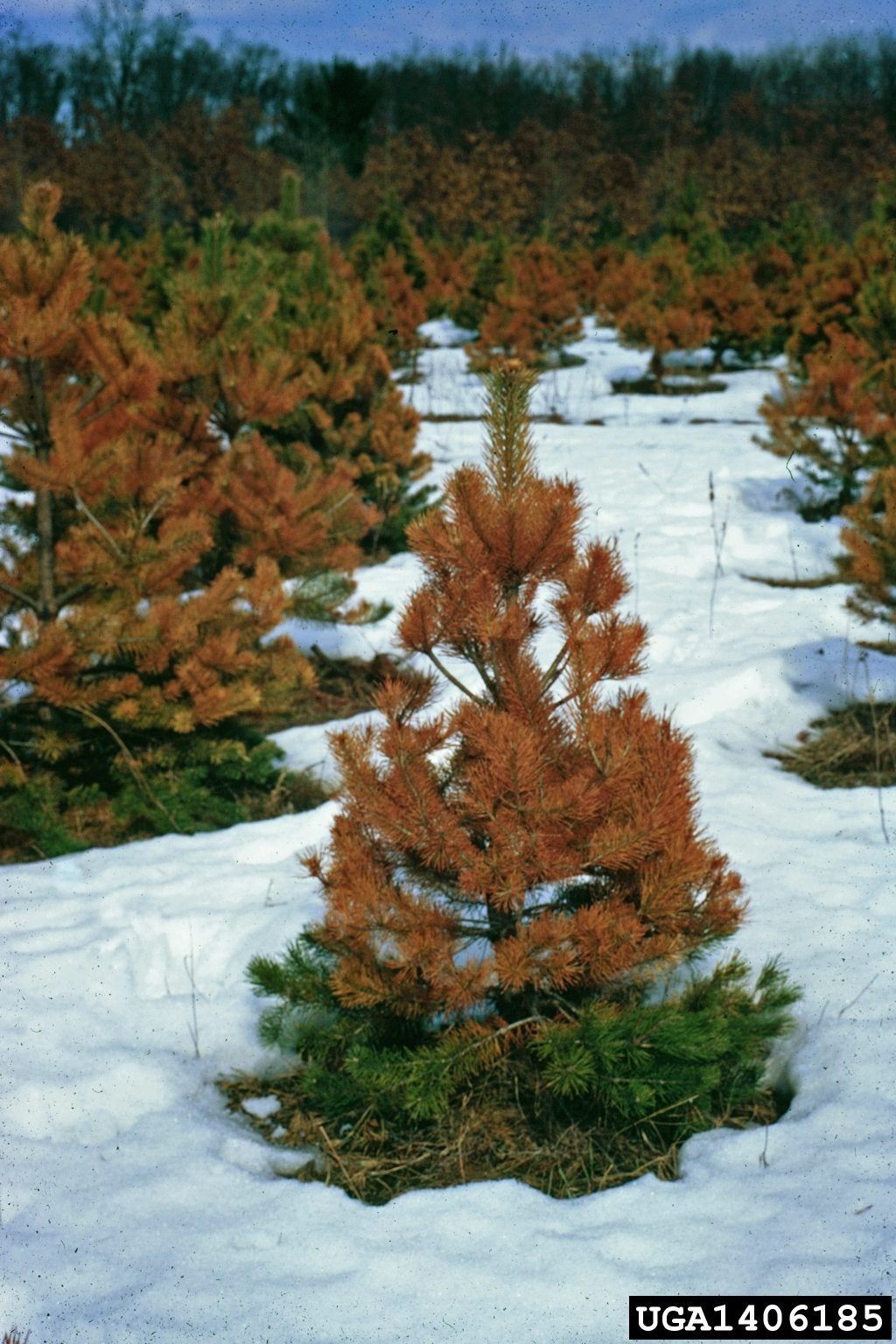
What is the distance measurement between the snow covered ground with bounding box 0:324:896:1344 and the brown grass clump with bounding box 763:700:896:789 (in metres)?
0.09

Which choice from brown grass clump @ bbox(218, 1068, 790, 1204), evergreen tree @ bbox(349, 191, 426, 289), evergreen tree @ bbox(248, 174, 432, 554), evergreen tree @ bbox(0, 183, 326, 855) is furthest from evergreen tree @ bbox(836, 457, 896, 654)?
evergreen tree @ bbox(349, 191, 426, 289)

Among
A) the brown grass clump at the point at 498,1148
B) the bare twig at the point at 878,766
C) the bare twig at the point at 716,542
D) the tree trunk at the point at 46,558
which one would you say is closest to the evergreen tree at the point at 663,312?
the bare twig at the point at 716,542

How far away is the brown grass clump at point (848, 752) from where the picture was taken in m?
4.50

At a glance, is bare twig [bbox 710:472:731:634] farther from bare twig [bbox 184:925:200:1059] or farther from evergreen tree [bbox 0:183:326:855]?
bare twig [bbox 184:925:200:1059]

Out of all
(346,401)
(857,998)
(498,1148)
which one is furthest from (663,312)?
(498,1148)

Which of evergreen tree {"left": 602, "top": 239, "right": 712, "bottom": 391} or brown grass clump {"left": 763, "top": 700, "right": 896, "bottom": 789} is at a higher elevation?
evergreen tree {"left": 602, "top": 239, "right": 712, "bottom": 391}

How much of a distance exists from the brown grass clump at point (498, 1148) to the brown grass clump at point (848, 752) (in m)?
2.03

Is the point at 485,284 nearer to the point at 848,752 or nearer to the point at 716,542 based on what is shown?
the point at 716,542

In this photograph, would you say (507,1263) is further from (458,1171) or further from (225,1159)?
(225,1159)

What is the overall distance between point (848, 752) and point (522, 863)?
2715mm

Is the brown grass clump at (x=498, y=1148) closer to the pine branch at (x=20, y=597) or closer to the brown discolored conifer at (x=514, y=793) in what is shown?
the brown discolored conifer at (x=514, y=793)

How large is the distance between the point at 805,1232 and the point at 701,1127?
0.49m

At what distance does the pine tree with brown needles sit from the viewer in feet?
7.80

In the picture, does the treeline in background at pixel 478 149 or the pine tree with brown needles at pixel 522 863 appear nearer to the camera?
the pine tree with brown needles at pixel 522 863
